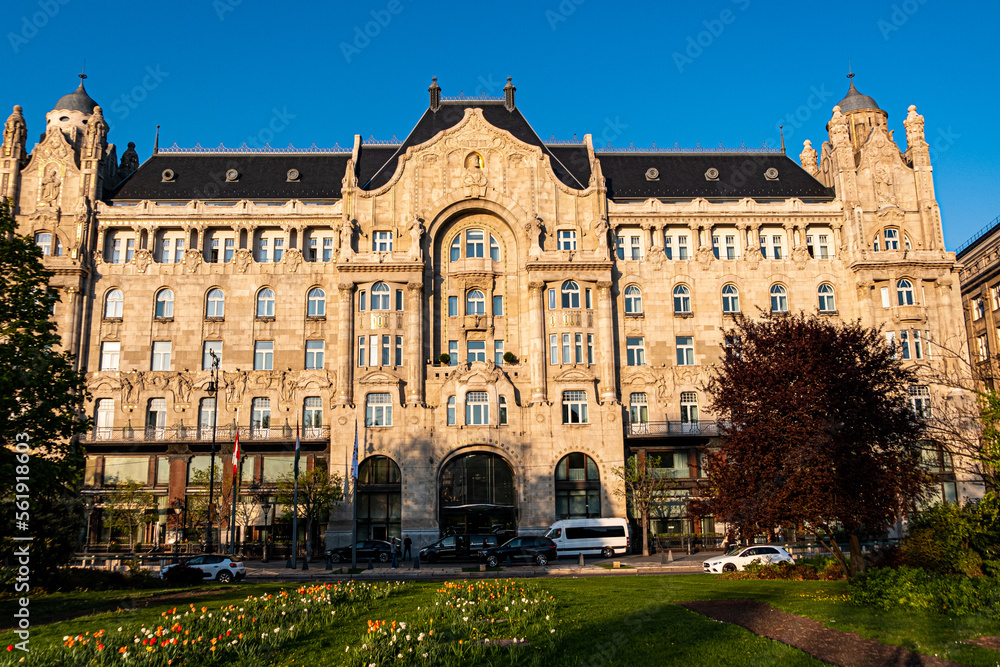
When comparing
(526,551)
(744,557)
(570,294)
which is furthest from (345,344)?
(744,557)

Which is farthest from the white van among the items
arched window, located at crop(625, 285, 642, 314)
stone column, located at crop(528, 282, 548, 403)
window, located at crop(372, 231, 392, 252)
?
window, located at crop(372, 231, 392, 252)

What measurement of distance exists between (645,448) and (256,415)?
97.0 ft

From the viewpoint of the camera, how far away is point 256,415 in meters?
61.4

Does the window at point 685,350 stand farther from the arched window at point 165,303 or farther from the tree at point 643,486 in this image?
the arched window at point 165,303

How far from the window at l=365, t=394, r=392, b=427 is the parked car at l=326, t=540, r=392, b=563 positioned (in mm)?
9753

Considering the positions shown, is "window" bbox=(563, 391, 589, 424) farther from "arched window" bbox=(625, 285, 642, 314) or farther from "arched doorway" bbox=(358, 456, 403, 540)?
"arched doorway" bbox=(358, 456, 403, 540)

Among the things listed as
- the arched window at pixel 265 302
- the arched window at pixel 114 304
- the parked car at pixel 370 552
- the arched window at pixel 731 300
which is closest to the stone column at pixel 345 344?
the arched window at pixel 265 302

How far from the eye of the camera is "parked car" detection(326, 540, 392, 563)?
5097 centimetres

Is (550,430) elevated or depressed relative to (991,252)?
depressed

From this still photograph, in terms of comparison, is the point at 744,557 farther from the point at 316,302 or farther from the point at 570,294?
the point at 316,302

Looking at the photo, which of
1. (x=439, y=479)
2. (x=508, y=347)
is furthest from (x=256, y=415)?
(x=508, y=347)

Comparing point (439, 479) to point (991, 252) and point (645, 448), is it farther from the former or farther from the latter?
point (991, 252)

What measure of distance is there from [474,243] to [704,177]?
21.8 m

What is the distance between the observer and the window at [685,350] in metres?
63.5
